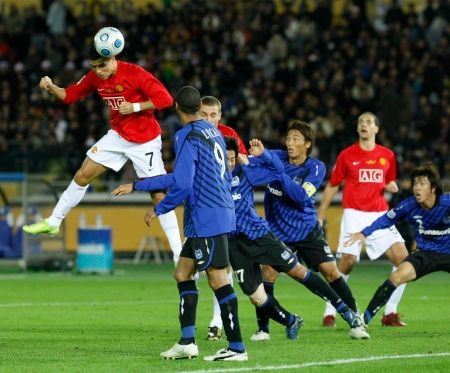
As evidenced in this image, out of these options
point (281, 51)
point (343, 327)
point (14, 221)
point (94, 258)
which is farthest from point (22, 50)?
point (343, 327)

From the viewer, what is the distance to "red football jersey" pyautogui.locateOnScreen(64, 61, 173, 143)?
1296cm

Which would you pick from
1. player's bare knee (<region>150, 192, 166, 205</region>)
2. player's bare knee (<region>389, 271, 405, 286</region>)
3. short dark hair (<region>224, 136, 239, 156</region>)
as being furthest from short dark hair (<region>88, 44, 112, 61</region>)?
player's bare knee (<region>389, 271, 405, 286</region>)

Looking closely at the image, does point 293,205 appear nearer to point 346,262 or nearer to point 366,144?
point 346,262

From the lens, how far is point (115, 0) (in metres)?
36.4

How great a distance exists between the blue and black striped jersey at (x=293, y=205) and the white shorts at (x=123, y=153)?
1.32m

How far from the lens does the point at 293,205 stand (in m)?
12.9

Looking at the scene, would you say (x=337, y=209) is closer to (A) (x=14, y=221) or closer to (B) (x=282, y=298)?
(A) (x=14, y=221)

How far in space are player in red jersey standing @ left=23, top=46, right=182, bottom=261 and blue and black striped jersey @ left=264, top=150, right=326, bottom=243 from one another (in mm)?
1181

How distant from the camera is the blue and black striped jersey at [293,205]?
1286 centimetres

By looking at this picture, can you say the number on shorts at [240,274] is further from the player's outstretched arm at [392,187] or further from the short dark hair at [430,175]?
the player's outstretched arm at [392,187]

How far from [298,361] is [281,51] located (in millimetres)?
22080

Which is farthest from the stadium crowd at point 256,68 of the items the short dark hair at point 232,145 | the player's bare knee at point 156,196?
the short dark hair at point 232,145

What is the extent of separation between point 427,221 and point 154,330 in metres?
3.23

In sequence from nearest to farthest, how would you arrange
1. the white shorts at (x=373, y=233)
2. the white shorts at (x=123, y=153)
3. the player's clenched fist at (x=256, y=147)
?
the player's clenched fist at (x=256, y=147)
the white shorts at (x=123, y=153)
the white shorts at (x=373, y=233)
